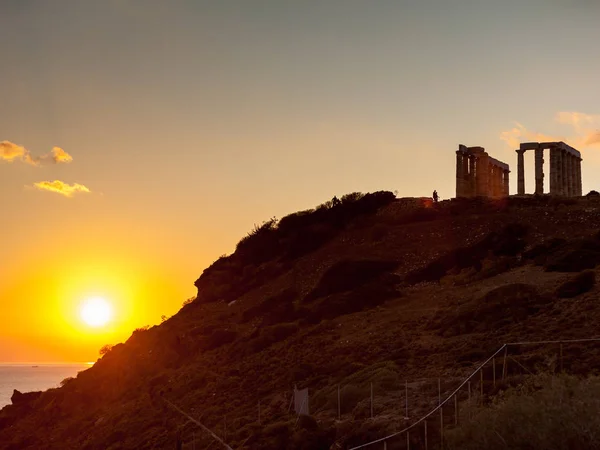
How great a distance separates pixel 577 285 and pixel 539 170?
157ft

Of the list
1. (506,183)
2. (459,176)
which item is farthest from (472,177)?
(506,183)

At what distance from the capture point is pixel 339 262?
63969 millimetres

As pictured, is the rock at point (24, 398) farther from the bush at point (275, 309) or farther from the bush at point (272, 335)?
the bush at point (272, 335)

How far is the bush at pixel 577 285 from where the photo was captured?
43.7m

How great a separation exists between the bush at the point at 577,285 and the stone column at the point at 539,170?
44.3 meters

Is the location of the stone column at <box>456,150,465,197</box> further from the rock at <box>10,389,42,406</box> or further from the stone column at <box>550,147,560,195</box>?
the rock at <box>10,389,42,406</box>

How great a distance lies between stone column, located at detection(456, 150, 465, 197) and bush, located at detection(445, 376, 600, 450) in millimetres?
63270

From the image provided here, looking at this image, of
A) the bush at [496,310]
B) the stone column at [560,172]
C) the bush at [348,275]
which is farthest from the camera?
the stone column at [560,172]

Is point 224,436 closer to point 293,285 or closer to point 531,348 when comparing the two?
point 531,348

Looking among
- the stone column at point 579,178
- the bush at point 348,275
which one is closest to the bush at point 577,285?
the bush at point 348,275

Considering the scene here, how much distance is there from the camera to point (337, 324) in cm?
5275

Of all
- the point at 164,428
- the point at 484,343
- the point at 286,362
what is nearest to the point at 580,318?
the point at 484,343

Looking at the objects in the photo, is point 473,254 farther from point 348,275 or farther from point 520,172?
point 520,172

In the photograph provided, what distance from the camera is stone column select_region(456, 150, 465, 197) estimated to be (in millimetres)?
88750
